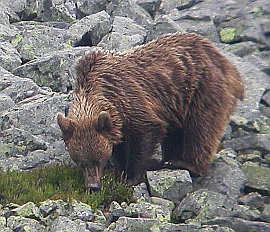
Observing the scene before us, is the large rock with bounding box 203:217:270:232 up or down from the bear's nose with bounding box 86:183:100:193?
up

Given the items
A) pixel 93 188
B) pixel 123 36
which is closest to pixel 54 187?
pixel 93 188

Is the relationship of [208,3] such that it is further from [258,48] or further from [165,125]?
[165,125]

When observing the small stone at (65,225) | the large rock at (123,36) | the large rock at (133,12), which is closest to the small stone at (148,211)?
the small stone at (65,225)

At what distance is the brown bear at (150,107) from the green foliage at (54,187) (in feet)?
0.76

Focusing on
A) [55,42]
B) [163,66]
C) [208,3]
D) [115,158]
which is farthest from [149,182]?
[208,3]

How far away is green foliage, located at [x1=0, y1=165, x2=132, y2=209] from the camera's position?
9.34 meters

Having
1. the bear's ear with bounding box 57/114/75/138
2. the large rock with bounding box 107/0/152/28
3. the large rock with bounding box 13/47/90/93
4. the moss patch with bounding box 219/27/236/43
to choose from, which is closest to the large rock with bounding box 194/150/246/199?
the bear's ear with bounding box 57/114/75/138

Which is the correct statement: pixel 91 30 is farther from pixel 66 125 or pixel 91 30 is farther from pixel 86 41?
pixel 66 125

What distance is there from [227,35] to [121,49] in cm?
338

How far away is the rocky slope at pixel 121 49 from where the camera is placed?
8797 millimetres

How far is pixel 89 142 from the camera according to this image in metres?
9.90

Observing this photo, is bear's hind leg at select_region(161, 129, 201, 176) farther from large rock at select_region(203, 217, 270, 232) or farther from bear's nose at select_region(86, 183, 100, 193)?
large rock at select_region(203, 217, 270, 232)

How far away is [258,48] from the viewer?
16.5 meters

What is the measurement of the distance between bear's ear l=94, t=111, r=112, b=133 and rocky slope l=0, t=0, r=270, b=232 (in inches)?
33.6
